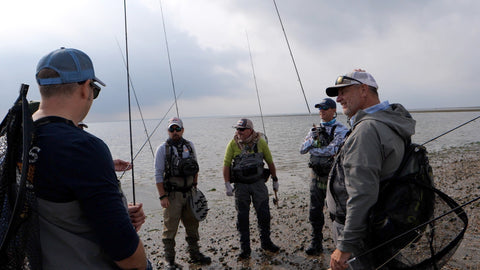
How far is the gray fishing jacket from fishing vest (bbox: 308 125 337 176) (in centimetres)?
298

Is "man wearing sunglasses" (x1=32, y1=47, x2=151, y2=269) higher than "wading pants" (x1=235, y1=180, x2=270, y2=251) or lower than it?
higher

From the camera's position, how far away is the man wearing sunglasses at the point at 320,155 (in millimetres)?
5758

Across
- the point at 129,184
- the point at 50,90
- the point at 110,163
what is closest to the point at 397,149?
the point at 110,163

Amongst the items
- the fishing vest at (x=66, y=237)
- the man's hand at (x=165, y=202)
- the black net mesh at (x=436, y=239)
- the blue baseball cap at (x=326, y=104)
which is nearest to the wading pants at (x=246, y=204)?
the man's hand at (x=165, y=202)

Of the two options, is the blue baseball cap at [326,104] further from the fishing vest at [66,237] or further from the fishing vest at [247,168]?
the fishing vest at [66,237]

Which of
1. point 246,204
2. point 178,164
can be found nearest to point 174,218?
point 178,164

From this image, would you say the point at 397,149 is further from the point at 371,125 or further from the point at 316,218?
the point at 316,218

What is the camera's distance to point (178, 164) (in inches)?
223

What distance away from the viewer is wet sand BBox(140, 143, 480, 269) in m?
5.67

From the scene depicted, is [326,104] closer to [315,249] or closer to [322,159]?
[322,159]

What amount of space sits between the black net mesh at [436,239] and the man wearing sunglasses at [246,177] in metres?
3.57

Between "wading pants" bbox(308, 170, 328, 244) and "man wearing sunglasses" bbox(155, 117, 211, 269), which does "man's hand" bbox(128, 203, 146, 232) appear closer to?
"man wearing sunglasses" bbox(155, 117, 211, 269)

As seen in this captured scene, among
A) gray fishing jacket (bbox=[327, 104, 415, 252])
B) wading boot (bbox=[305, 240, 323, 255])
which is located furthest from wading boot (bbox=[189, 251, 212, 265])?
gray fishing jacket (bbox=[327, 104, 415, 252])

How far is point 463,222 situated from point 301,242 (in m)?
4.68
